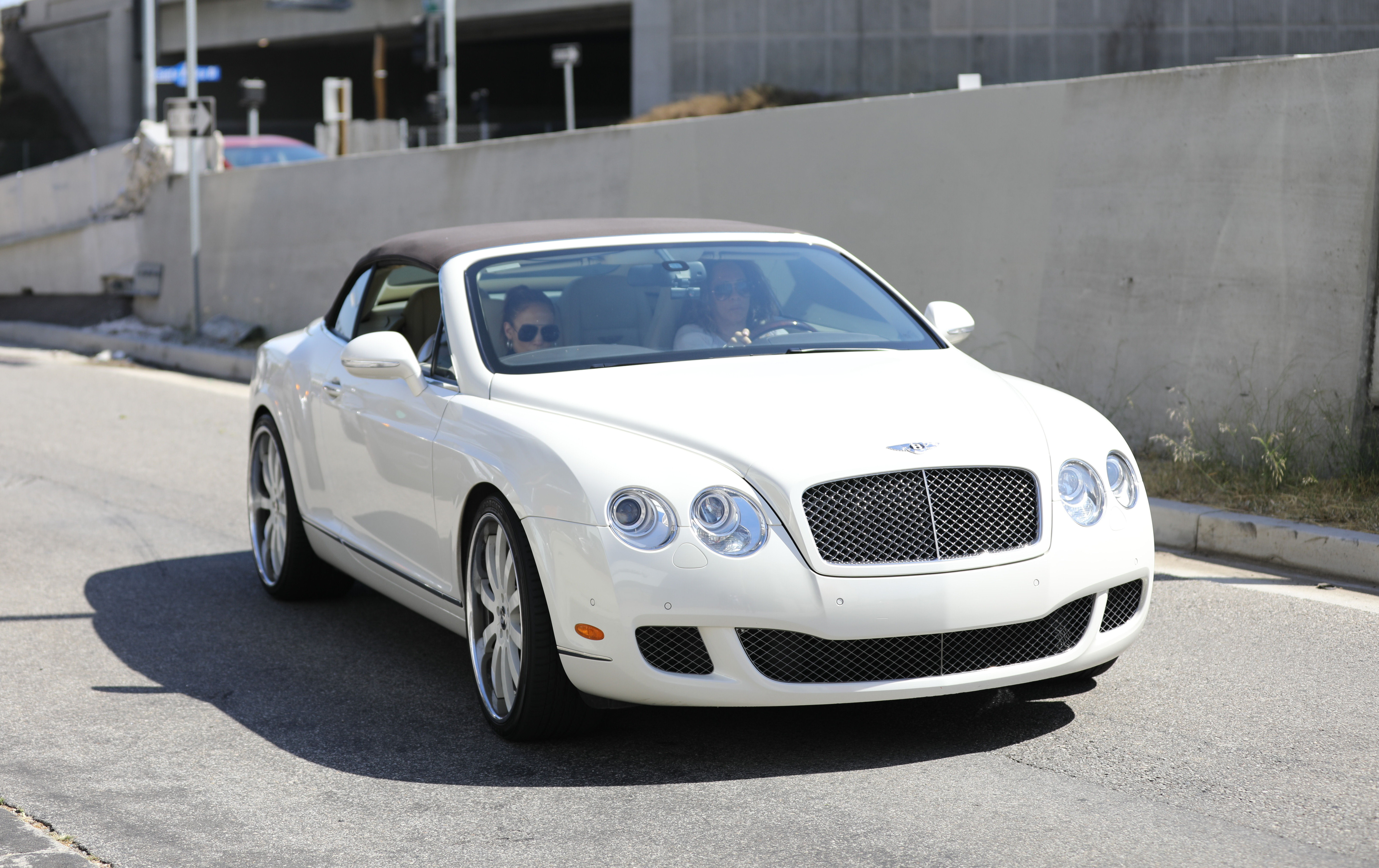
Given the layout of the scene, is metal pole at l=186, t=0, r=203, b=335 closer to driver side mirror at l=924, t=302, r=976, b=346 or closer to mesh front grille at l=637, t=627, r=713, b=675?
driver side mirror at l=924, t=302, r=976, b=346

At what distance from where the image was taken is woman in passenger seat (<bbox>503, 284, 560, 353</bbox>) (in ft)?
18.1

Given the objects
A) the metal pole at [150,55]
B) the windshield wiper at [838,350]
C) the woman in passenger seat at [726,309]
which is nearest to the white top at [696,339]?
the woman in passenger seat at [726,309]

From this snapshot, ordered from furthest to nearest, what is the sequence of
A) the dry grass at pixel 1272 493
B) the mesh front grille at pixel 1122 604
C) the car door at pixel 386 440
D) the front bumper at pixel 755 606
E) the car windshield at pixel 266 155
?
the car windshield at pixel 266 155, the dry grass at pixel 1272 493, the car door at pixel 386 440, the mesh front grille at pixel 1122 604, the front bumper at pixel 755 606

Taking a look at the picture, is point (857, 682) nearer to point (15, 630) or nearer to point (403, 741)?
point (403, 741)

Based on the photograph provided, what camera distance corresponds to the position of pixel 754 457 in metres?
4.51

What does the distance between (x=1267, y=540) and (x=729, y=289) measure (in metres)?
3.02

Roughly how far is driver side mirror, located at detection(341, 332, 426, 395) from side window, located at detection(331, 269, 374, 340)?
1.12 metres

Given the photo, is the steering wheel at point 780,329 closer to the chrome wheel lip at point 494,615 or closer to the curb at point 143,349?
the chrome wheel lip at point 494,615

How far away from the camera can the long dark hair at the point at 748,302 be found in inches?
222

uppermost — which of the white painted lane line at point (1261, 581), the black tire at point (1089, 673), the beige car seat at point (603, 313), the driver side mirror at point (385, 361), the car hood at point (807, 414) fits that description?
the beige car seat at point (603, 313)

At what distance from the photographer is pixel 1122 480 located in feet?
16.3

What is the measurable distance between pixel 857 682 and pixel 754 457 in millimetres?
670

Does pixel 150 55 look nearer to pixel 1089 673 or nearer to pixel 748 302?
pixel 748 302

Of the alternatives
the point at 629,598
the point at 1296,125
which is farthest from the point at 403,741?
the point at 1296,125
